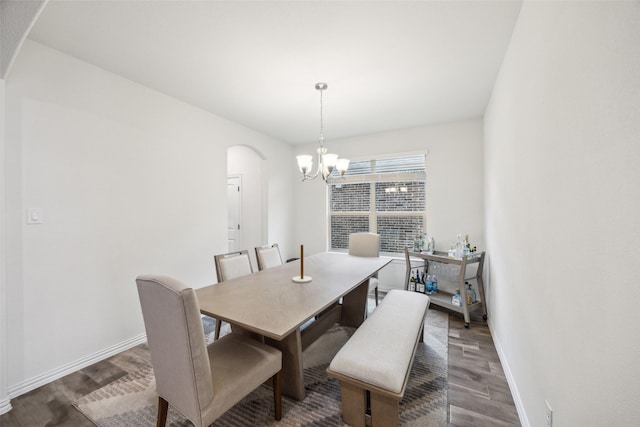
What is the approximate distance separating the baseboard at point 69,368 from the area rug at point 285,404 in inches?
17.9

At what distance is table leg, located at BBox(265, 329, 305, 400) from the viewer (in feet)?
5.78

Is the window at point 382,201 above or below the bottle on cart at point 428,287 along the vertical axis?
above

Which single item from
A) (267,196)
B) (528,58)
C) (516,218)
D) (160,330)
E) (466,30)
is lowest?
(160,330)

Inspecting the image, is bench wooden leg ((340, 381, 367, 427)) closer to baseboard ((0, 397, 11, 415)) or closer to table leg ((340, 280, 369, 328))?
table leg ((340, 280, 369, 328))

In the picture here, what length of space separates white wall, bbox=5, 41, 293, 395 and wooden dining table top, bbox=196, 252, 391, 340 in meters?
1.22

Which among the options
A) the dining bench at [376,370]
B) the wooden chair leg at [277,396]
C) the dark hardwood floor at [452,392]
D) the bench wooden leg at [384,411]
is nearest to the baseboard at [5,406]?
the dark hardwood floor at [452,392]

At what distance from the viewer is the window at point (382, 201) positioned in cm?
414

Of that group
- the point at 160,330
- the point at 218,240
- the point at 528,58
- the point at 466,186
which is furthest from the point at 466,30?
the point at 218,240

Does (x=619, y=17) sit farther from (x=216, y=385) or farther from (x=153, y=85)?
(x=153, y=85)

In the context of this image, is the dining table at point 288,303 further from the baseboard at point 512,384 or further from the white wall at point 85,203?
the baseboard at point 512,384

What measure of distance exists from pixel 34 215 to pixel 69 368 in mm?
1294

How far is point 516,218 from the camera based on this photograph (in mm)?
1812

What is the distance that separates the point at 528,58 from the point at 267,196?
146 inches

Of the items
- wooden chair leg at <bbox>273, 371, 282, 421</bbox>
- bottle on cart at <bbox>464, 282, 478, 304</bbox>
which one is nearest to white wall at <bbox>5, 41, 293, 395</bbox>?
wooden chair leg at <bbox>273, 371, 282, 421</bbox>
